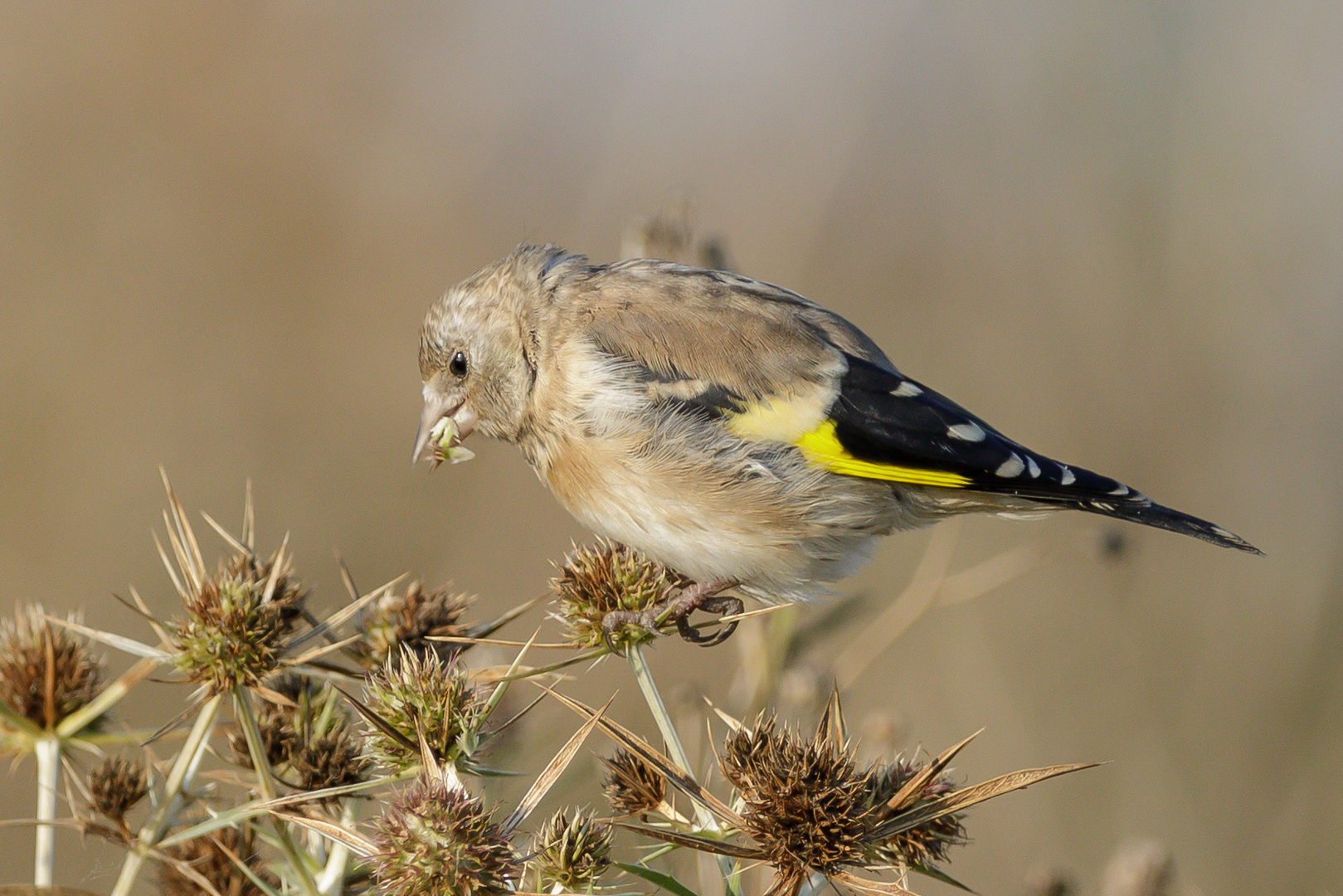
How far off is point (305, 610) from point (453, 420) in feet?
5.50

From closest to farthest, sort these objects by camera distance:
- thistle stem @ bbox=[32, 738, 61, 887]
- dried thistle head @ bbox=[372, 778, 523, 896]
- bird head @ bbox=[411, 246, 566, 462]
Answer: dried thistle head @ bbox=[372, 778, 523, 896], thistle stem @ bbox=[32, 738, 61, 887], bird head @ bbox=[411, 246, 566, 462]

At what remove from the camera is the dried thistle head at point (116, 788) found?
2.46 m

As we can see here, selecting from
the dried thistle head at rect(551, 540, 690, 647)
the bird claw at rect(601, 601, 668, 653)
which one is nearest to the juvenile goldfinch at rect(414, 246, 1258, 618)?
the dried thistle head at rect(551, 540, 690, 647)

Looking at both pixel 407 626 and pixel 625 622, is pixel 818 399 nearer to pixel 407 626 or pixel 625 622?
pixel 625 622

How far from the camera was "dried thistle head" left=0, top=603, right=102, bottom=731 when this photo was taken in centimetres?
245

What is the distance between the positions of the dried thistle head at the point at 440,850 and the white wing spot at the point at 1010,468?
216cm

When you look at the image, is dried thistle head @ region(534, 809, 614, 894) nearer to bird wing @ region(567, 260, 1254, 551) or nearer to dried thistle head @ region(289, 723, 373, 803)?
dried thistle head @ region(289, 723, 373, 803)

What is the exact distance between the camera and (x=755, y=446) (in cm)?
366

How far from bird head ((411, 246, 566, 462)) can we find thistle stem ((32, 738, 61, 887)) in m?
1.89

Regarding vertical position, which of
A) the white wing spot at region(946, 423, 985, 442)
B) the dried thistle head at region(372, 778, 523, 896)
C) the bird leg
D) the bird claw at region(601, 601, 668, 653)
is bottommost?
the dried thistle head at region(372, 778, 523, 896)

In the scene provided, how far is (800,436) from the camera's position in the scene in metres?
3.65

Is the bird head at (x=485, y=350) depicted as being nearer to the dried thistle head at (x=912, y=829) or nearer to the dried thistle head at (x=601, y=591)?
the dried thistle head at (x=601, y=591)

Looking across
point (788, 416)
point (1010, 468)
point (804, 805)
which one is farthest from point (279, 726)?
point (1010, 468)

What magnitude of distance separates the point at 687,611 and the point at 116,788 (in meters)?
1.77
